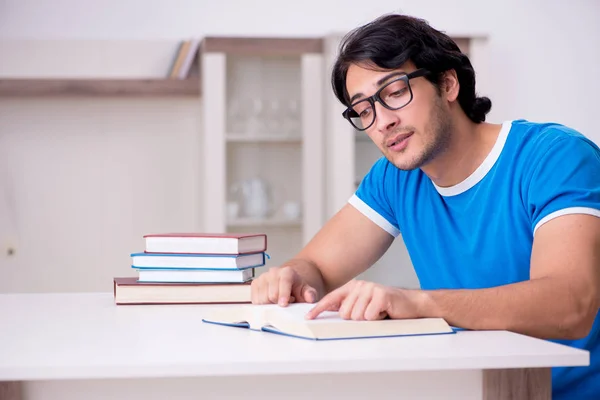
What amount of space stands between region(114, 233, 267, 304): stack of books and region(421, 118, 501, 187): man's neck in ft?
1.49

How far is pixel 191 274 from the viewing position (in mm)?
1418

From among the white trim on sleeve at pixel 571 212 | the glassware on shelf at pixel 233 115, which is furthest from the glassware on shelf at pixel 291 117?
the white trim on sleeve at pixel 571 212

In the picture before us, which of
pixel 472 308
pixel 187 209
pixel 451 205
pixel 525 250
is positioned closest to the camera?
pixel 472 308

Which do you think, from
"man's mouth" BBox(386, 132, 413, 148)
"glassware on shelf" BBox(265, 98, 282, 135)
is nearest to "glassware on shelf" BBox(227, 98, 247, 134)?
"glassware on shelf" BBox(265, 98, 282, 135)

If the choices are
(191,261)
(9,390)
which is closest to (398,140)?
(191,261)

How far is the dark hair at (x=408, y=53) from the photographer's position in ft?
5.08

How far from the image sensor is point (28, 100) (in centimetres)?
366

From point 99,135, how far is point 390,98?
2486mm

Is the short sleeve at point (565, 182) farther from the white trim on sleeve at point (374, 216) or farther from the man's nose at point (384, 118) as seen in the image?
the white trim on sleeve at point (374, 216)

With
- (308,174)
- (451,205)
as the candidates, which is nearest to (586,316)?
(451,205)

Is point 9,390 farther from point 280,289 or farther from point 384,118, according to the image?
point 384,118

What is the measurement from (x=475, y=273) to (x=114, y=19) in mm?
2727

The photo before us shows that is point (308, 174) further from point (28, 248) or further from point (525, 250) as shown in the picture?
point (525, 250)

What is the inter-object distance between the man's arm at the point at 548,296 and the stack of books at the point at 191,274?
17.9 inches
